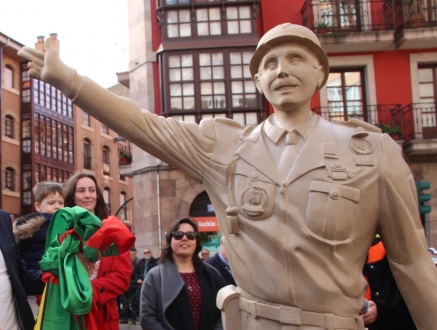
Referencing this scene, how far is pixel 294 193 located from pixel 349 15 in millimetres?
18437

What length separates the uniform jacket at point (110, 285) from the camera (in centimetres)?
420

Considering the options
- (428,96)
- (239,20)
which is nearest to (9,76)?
(239,20)

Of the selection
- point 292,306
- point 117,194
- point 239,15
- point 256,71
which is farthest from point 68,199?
point 117,194

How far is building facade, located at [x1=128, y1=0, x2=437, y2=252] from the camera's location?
1931 centimetres

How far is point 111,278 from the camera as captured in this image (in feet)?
14.1

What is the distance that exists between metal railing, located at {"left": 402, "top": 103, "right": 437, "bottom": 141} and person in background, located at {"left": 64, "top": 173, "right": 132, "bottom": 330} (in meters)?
15.6

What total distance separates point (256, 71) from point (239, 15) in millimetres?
18138

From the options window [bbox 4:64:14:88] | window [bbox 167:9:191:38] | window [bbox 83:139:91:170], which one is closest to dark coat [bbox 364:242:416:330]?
window [bbox 167:9:191:38]

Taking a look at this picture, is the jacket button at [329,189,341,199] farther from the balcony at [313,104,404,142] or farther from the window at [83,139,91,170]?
the window at [83,139,91,170]

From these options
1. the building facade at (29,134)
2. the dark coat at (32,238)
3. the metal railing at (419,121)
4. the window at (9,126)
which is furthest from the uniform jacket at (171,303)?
the window at (9,126)

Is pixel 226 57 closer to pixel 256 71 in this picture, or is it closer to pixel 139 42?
pixel 139 42

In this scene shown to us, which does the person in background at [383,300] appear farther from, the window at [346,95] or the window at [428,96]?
the window at [428,96]

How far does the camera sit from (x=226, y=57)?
19875 mm

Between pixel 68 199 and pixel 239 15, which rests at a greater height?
pixel 239 15
